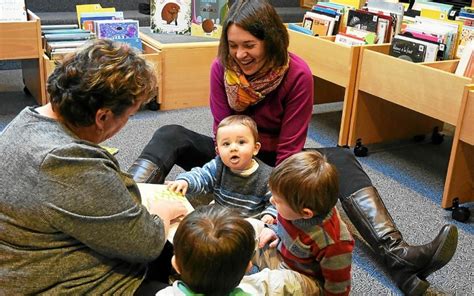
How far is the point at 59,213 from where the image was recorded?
3.03 ft

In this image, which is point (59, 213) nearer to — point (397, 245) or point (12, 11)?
point (397, 245)

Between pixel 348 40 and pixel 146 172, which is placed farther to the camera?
pixel 348 40

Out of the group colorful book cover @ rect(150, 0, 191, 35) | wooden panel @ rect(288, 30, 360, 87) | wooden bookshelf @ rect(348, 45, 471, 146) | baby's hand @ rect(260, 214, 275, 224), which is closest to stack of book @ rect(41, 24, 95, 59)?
colorful book cover @ rect(150, 0, 191, 35)

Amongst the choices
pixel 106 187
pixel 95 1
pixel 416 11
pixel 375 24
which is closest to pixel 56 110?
pixel 106 187

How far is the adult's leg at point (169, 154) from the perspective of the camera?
1.84m

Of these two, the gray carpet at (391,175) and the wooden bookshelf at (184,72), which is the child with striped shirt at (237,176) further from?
the wooden bookshelf at (184,72)

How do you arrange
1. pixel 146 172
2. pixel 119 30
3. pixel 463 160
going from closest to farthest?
1. pixel 146 172
2. pixel 463 160
3. pixel 119 30

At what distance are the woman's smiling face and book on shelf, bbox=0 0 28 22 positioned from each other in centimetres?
145

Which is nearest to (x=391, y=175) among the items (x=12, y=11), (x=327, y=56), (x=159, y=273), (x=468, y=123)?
(x=468, y=123)

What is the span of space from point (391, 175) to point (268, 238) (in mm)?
1150

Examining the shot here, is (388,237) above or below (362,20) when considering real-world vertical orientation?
below

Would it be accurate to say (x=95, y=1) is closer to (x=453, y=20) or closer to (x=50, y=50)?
(x=50, y=50)

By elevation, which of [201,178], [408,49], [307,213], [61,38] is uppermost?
[408,49]

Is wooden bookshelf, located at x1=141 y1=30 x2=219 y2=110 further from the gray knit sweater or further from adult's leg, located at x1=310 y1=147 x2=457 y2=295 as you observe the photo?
the gray knit sweater
